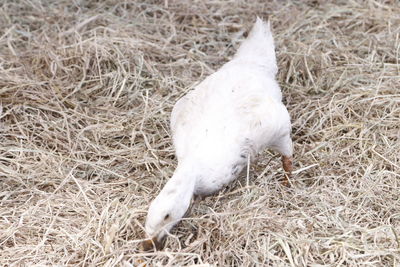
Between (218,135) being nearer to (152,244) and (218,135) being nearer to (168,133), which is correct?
(152,244)

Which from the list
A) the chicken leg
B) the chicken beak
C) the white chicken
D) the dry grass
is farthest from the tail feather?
Answer: the chicken beak

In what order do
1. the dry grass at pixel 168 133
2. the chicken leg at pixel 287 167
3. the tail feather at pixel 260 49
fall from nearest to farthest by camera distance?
the dry grass at pixel 168 133 < the chicken leg at pixel 287 167 < the tail feather at pixel 260 49

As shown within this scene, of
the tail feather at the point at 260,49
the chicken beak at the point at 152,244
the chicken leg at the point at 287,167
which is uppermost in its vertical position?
the tail feather at the point at 260,49

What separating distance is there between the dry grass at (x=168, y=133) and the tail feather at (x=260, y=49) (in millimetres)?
438

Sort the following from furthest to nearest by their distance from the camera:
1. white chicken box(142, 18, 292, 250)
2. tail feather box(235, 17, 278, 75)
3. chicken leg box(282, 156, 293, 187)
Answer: tail feather box(235, 17, 278, 75) → chicken leg box(282, 156, 293, 187) → white chicken box(142, 18, 292, 250)

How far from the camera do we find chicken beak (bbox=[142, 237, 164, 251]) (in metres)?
3.01

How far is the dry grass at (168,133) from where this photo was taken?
126 inches

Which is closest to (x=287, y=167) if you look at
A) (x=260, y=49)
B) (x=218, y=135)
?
(x=218, y=135)

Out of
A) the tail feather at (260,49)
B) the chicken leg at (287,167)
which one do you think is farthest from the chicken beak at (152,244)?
the tail feather at (260,49)

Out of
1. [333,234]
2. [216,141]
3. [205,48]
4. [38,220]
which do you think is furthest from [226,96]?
[205,48]

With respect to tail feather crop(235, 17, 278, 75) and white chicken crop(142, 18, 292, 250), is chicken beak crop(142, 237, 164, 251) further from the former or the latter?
tail feather crop(235, 17, 278, 75)

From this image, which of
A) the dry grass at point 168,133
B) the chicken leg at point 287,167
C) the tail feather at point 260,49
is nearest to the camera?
the dry grass at point 168,133

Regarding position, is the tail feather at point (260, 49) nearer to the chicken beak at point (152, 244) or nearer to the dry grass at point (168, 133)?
the dry grass at point (168, 133)

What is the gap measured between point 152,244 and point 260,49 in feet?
5.41
